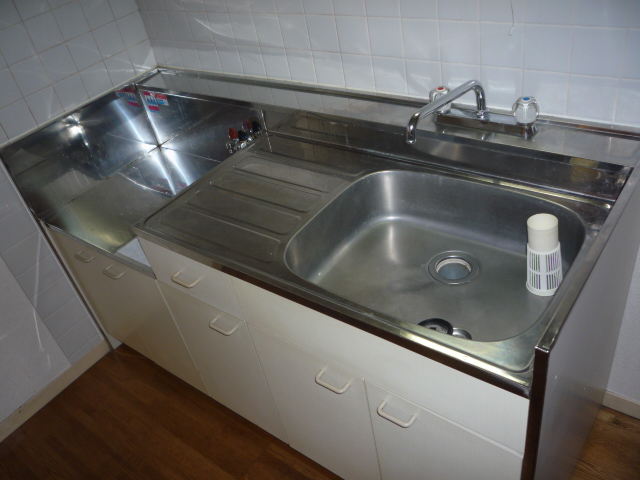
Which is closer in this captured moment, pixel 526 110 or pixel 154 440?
pixel 526 110

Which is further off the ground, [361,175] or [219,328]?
[361,175]

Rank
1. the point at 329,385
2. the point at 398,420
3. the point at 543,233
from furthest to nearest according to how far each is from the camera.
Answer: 1. the point at 329,385
2. the point at 398,420
3. the point at 543,233

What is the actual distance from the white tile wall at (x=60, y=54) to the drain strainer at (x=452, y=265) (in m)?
1.19

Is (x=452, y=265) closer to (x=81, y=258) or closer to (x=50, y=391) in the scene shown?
(x=81, y=258)

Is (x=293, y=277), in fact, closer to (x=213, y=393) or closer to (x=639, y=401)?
(x=213, y=393)

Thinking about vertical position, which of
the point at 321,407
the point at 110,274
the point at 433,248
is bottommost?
the point at 321,407

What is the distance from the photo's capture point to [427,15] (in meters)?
1.34

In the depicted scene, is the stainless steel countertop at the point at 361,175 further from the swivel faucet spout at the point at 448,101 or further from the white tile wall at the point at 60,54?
the white tile wall at the point at 60,54

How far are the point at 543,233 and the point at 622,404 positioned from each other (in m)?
0.99

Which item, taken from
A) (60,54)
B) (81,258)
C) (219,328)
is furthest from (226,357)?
(60,54)

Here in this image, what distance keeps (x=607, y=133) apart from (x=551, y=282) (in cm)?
39

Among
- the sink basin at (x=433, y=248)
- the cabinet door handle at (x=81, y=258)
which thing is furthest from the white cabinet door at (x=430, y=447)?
the cabinet door handle at (x=81, y=258)

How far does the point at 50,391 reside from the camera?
2137mm

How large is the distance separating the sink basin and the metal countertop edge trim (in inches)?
→ 2.3
